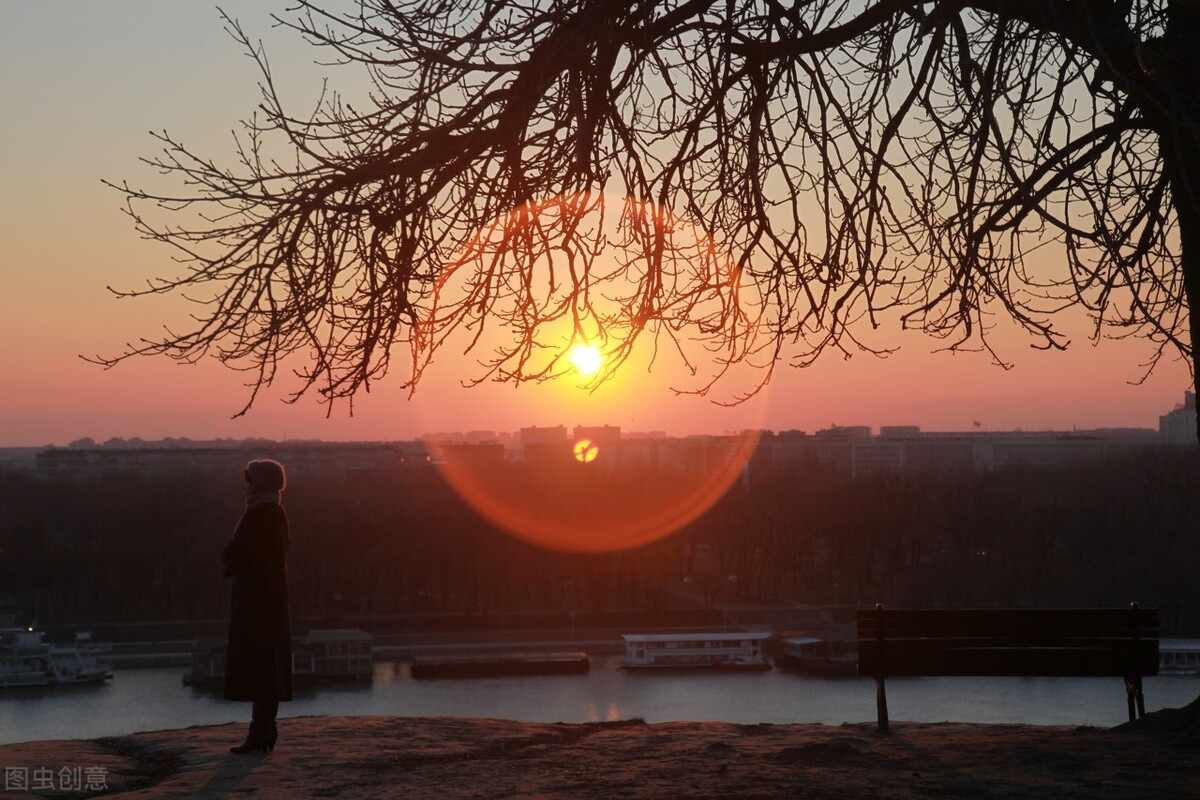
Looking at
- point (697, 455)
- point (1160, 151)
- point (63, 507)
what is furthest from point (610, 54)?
point (697, 455)

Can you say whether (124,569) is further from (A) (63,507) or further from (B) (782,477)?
(B) (782,477)

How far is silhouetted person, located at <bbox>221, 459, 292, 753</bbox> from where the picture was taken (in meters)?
6.11

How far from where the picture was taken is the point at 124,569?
4384 centimetres

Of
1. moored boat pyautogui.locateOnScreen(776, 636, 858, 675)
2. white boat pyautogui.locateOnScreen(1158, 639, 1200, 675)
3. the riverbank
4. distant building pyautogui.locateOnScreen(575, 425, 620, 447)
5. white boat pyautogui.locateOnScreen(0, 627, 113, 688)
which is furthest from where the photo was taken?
distant building pyautogui.locateOnScreen(575, 425, 620, 447)

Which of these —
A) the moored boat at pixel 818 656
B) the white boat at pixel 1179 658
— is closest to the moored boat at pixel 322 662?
the moored boat at pixel 818 656

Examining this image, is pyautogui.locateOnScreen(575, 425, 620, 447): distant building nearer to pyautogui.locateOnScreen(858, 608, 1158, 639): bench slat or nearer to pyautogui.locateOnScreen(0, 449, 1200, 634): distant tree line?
pyautogui.locateOnScreen(0, 449, 1200, 634): distant tree line

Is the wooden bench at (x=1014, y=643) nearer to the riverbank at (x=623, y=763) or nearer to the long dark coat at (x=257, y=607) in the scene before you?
the riverbank at (x=623, y=763)

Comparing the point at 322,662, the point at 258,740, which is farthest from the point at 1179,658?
the point at 258,740

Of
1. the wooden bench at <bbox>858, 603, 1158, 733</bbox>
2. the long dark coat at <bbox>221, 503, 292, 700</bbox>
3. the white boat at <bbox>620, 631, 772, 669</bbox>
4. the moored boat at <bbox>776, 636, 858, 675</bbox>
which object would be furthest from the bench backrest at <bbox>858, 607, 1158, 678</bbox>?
the moored boat at <bbox>776, 636, 858, 675</bbox>

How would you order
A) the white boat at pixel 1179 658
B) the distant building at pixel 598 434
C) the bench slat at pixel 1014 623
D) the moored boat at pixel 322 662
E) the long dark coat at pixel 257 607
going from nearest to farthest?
the long dark coat at pixel 257 607, the bench slat at pixel 1014 623, the white boat at pixel 1179 658, the moored boat at pixel 322 662, the distant building at pixel 598 434

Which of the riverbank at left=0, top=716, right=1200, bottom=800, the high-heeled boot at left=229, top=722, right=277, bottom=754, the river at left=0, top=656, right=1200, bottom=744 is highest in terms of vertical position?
the high-heeled boot at left=229, top=722, right=277, bottom=754

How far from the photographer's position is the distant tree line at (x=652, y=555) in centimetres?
4150

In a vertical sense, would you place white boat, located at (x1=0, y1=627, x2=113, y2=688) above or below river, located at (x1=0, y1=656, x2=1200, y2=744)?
above

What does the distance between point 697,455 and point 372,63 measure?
303ft
